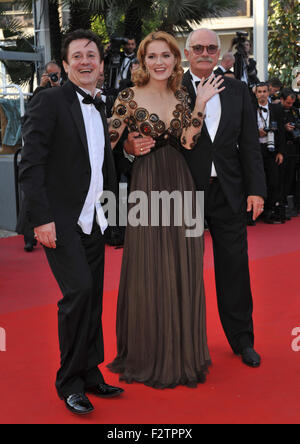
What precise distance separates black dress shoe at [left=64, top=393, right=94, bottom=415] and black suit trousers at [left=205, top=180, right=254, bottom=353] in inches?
41.2

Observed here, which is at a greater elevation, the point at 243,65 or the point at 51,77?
the point at 243,65

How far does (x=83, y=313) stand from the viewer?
9.28 ft

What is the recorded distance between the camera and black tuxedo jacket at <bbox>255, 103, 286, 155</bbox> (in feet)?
26.9

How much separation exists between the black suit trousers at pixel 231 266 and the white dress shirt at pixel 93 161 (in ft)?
2.35

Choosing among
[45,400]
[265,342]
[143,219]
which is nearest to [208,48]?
[143,219]

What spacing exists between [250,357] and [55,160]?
59.2 inches

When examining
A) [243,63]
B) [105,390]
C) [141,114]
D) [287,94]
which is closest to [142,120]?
[141,114]

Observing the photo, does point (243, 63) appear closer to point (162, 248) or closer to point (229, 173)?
point (229, 173)

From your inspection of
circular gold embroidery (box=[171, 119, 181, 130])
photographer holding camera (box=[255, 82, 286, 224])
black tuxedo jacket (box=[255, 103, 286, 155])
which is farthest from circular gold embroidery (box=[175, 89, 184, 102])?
black tuxedo jacket (box=[255, 103, 286, 155])

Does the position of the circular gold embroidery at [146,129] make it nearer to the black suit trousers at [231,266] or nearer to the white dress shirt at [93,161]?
the white dress shirt at [93,161]

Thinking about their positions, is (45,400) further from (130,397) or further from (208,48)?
(208,48)

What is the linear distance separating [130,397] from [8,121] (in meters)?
6.87

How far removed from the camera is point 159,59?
3123 millimetres

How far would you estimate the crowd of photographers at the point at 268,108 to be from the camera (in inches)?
297
